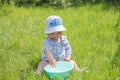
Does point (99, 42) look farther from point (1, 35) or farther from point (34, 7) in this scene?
point (34, 7)

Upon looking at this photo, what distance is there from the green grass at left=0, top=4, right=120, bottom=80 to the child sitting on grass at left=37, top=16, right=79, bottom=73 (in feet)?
0.70

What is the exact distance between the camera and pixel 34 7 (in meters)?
9.20

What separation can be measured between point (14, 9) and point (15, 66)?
3.83 m

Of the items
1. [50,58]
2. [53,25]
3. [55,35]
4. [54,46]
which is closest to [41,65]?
[50,58]

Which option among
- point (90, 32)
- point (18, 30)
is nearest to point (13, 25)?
point (18, 30)

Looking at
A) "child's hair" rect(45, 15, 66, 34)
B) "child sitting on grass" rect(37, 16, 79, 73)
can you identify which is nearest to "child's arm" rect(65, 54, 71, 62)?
"child sitting on grass" rect(37, 16, 79, 73)

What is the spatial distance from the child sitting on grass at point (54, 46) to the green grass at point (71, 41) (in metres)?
0.21

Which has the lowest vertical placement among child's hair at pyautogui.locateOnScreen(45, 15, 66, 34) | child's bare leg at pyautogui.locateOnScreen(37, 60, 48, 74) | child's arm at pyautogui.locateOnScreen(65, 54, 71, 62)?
child's bare leg at pyautogui.locateOnScreen(37, 60, 48, 74)

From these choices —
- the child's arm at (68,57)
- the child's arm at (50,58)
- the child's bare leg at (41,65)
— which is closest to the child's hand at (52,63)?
the child's arm at (50,58)

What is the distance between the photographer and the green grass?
16.0 ft

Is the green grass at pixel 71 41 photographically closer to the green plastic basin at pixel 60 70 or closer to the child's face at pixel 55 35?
the green plastic basin at pixel 60 70

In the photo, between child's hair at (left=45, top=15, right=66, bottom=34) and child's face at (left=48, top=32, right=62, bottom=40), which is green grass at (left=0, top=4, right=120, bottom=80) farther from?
child's hair at (left=45, top=15, right=66, bottom=34)

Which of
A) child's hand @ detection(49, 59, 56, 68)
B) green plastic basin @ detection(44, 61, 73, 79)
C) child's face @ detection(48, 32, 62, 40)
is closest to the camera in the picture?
green plastic basin @ detection(44, 61, 73, 79)

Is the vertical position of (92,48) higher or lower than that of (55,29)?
lower
